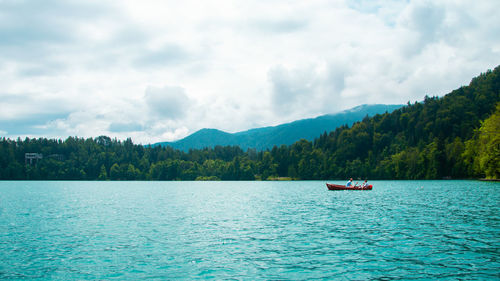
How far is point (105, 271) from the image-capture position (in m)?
23.1

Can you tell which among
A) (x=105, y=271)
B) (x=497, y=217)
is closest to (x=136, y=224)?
(x=105, y=271)

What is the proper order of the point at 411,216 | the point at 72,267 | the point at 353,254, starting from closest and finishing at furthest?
the point at 72,267 → the point at 353,254 → the point at 411,216

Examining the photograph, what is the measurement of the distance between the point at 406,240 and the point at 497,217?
732 inches

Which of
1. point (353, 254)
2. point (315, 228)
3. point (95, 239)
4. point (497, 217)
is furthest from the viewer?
point (497, 217)

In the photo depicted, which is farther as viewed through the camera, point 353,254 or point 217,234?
point 217,234

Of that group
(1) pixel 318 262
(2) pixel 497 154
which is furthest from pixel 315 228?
(2) pixel 497 154

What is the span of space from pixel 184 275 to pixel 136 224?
22.9 m

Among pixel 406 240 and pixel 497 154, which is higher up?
pixel 497 154

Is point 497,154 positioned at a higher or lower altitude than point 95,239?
higher

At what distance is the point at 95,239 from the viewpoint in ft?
112

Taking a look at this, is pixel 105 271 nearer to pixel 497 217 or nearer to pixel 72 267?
pixel 72 267

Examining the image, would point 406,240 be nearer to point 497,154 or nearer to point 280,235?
point 280,235

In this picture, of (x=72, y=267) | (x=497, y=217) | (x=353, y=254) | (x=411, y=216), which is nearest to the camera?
(x=72, y=267)

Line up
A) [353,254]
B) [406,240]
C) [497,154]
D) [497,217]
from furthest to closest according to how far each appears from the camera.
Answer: [497,154] < [497,217] < [406,240] < [353,254]
